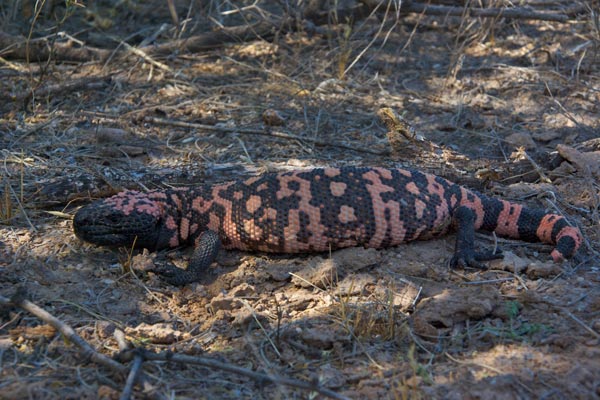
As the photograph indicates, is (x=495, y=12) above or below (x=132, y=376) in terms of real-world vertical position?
above

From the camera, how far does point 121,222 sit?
345 cm

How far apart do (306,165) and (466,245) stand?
4.56ft

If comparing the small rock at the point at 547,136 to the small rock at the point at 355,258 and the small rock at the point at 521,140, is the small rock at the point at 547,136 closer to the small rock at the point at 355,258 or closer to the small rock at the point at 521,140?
the small rock at the point at 521,140

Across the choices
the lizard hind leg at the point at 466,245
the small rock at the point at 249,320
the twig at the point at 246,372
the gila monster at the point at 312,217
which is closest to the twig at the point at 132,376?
the twig at the point at 246,372

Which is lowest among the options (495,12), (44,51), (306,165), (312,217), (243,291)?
(243,291)

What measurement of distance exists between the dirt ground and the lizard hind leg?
0.17 feet

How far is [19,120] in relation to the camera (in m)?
4.94

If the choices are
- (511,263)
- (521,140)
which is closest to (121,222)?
(511,263)

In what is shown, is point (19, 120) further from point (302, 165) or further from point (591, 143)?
point (591, 143)

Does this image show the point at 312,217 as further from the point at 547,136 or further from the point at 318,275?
the point at 547,136

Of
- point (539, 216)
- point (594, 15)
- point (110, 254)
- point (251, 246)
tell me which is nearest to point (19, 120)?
point (110, 254)

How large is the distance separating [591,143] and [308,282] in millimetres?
2628

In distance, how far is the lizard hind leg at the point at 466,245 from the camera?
328cm

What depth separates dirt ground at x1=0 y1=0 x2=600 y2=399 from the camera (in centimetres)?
248
